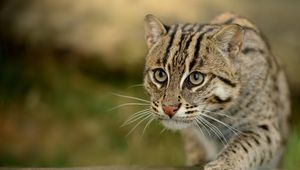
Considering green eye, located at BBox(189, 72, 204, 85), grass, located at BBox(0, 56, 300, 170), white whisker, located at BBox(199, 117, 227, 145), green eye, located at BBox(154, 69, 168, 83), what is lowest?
white whisker, located at BBox(199, 117, 227, 145)

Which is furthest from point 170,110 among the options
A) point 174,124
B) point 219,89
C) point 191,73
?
point 219,89

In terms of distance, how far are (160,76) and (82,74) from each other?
4662mm

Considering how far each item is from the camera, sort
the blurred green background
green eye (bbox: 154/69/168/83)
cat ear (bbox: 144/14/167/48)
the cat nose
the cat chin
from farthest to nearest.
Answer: the blurred green background, cat ear (bbox: 144/14/167/48), green eye (bbox: 154/69/168/83), the cat chin, the cat nose

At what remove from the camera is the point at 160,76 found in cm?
646

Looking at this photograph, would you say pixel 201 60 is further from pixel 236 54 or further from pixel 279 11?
pixel 279 11

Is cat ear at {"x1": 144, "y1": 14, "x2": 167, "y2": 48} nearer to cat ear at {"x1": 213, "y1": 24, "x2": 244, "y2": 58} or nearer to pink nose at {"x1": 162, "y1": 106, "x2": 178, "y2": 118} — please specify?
cat ear at {"x1": 213, "y1": 24, "x2": 244, "y2": 58}

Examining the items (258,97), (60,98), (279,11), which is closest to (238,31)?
(258,97)

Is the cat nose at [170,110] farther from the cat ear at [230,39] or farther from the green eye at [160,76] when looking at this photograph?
the cat ear at [230,39]

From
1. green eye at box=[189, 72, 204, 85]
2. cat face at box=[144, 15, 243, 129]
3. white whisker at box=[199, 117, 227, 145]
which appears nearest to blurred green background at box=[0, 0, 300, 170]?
white whisker at box=[199, 117, 227, 145]

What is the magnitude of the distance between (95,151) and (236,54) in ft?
15.2

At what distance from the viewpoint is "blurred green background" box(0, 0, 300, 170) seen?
10.7 meters

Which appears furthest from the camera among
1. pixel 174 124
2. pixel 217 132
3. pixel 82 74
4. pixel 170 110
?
pixel 82 74

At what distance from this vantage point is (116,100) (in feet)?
35.7

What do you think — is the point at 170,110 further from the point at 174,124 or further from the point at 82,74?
the point at 82,74
